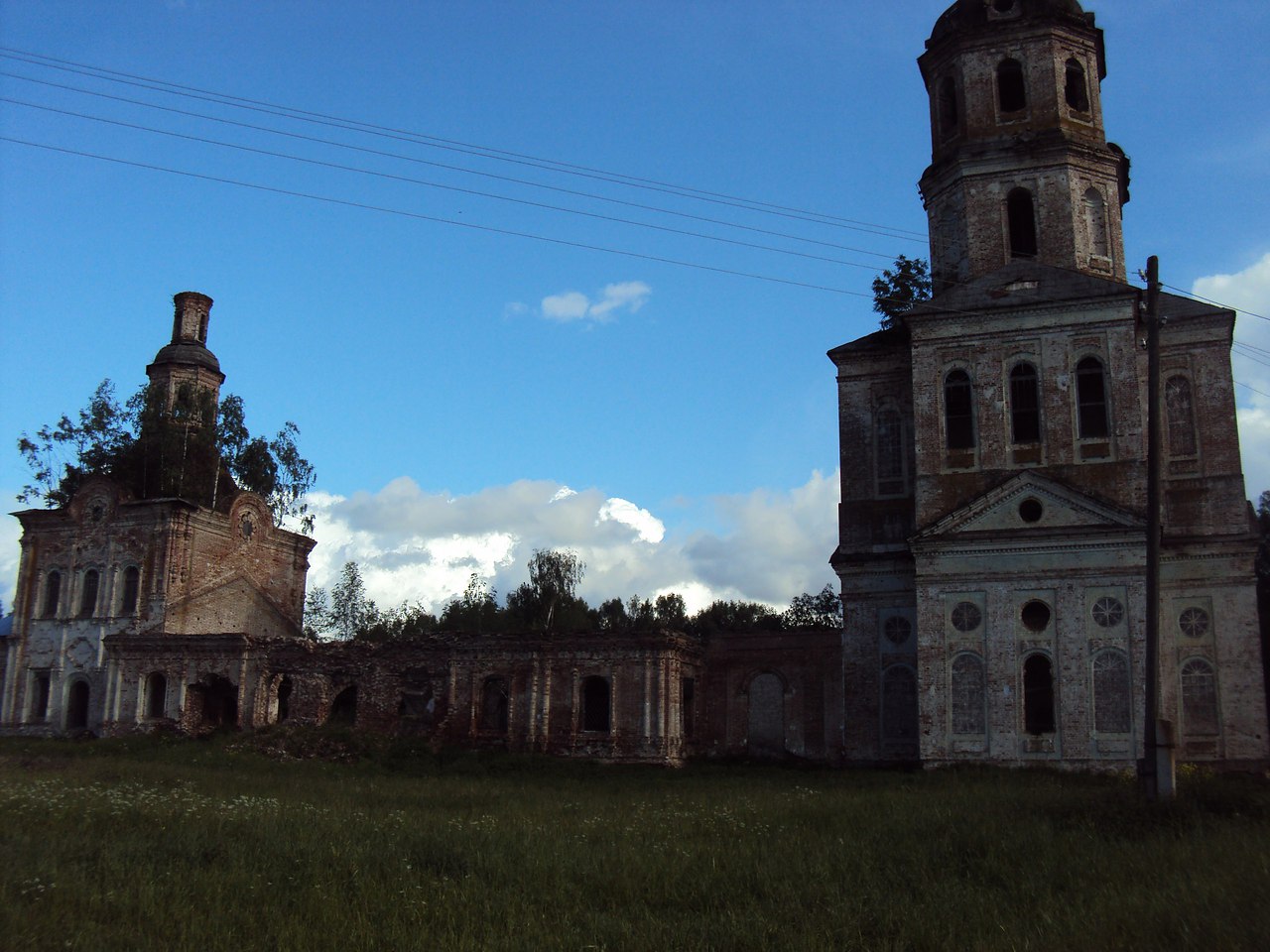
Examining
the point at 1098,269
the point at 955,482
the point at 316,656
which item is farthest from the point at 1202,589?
the point at 316,656

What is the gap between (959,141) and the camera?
1215 inches

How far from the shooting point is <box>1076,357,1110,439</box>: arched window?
2667 centimetres

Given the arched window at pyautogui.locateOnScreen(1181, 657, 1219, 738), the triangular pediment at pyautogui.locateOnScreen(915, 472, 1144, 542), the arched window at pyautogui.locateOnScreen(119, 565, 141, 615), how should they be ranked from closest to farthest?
the triangular pediment at pyautogui.locateOnScreen(915, 472, 1144, 542)
the arched window at pyautogui.locateOnScreen(1181, 657, 1219, 738)
the arched window at pyautogui.locateOnScreen(119, 565, 141, 615)

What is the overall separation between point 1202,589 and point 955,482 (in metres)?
6.35

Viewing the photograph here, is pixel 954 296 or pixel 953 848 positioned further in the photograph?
pixel 954 296

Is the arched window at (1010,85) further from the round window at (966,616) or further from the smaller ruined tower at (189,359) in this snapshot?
the smaller ruined tower at (189,359)

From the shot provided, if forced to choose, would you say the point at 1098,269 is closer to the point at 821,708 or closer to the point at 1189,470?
the point at 1189,470

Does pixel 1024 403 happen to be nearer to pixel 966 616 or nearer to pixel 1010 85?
pixel 966 616

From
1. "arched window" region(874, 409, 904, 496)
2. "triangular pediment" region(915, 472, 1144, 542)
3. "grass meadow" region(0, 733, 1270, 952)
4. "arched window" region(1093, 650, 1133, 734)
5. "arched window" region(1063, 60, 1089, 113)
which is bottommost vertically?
"grass meadow" region(0, 733, 1270, 952)

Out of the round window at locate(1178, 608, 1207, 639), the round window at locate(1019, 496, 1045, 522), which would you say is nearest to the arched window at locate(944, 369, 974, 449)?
the round window at locate(1019, 496, 1045, 522)

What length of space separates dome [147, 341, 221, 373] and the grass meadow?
2743 centimetres

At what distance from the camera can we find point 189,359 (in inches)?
1743

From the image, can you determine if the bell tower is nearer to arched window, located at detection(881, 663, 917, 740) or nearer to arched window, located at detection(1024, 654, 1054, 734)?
arched window, located at detection(1024, 654, 1054, 734)

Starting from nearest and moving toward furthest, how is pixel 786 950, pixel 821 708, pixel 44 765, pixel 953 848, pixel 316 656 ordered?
pixel 786 950 → pixel 953 848 → pixel 44 765 → pixel 821 708 → pixel 316 656
